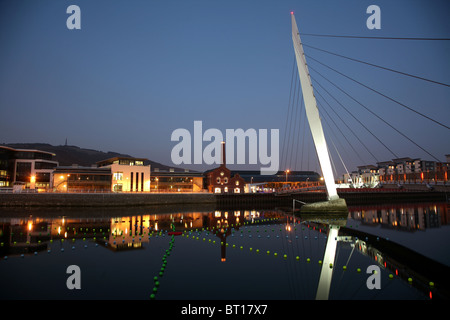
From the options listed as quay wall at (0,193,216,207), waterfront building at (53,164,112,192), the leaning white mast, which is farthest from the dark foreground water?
waterfront building at (53,164,112,192)

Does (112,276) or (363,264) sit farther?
(363,264)

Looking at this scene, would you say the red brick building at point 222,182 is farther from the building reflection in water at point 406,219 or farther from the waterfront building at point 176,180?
the building reflection in water at point 406,219

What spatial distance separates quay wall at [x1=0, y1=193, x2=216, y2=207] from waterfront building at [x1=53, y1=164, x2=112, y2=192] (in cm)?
1105

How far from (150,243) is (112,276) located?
837cm

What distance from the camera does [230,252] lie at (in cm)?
1970

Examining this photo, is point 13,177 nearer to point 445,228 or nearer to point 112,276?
point 112,276

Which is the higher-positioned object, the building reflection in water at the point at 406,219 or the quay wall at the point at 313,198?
the quay wall at the point at 313,198

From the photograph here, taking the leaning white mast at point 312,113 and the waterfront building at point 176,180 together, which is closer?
the leaning white mast at point 312,113

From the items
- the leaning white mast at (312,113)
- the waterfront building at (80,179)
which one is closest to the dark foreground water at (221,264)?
the leaning white mast at (312,113)

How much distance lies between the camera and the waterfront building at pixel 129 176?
2584 inches

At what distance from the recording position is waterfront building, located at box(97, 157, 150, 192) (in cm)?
6562

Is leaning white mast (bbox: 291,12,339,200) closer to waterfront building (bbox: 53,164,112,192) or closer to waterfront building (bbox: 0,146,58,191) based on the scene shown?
waterfront building (bbox: 53,164,112,192)

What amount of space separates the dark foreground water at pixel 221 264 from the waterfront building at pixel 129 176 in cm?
3716
